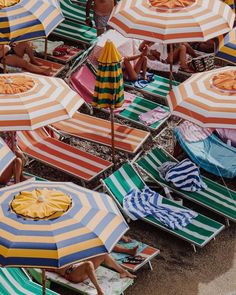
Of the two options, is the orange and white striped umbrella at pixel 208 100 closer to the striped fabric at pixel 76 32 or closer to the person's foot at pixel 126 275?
the person's foot at pixel 126 275

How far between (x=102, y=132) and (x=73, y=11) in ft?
16.8

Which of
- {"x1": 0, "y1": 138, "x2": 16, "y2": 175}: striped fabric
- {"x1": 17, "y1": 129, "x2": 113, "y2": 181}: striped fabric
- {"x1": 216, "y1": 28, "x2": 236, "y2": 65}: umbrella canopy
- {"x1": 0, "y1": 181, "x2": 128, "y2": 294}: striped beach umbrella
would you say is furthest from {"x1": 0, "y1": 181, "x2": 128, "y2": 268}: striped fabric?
{"x1": 216, "y1": 28, "x2": 236, "y2": 65}: umbrella canopy

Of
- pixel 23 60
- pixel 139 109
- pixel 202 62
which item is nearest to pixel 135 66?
pixel 139 109

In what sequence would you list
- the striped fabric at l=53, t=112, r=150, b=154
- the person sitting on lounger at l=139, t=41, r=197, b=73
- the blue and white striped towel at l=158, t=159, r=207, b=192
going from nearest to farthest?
the blue and white striped towel at l=158, t=159, r=207, b=192
the striped fabric at l=53, t=112, r=150, b=154
the person sitting on lounger at l=139, t=41, r=197, b=73

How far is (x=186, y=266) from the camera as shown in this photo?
38.4 ft

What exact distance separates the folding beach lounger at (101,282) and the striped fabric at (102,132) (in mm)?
2798

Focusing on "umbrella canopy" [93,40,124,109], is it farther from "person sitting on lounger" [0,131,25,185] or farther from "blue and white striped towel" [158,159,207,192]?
"person sitting on lounger" [0,131,25,185]

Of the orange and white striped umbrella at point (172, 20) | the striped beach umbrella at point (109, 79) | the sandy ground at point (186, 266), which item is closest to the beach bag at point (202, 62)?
the orange and white striped umbrella at point (172, 20)

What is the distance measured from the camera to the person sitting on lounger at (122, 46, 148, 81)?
15.5m

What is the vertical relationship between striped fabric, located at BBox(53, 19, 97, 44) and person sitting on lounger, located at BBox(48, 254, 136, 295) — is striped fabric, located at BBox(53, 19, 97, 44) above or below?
above

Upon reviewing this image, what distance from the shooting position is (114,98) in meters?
12.9

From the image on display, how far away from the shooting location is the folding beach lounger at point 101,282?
1081cm

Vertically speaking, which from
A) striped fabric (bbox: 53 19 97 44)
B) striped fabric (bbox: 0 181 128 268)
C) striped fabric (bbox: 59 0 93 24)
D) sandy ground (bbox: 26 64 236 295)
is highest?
striped fabric (bbox: 0 181 128 268)

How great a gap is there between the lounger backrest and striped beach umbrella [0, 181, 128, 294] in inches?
90.1
